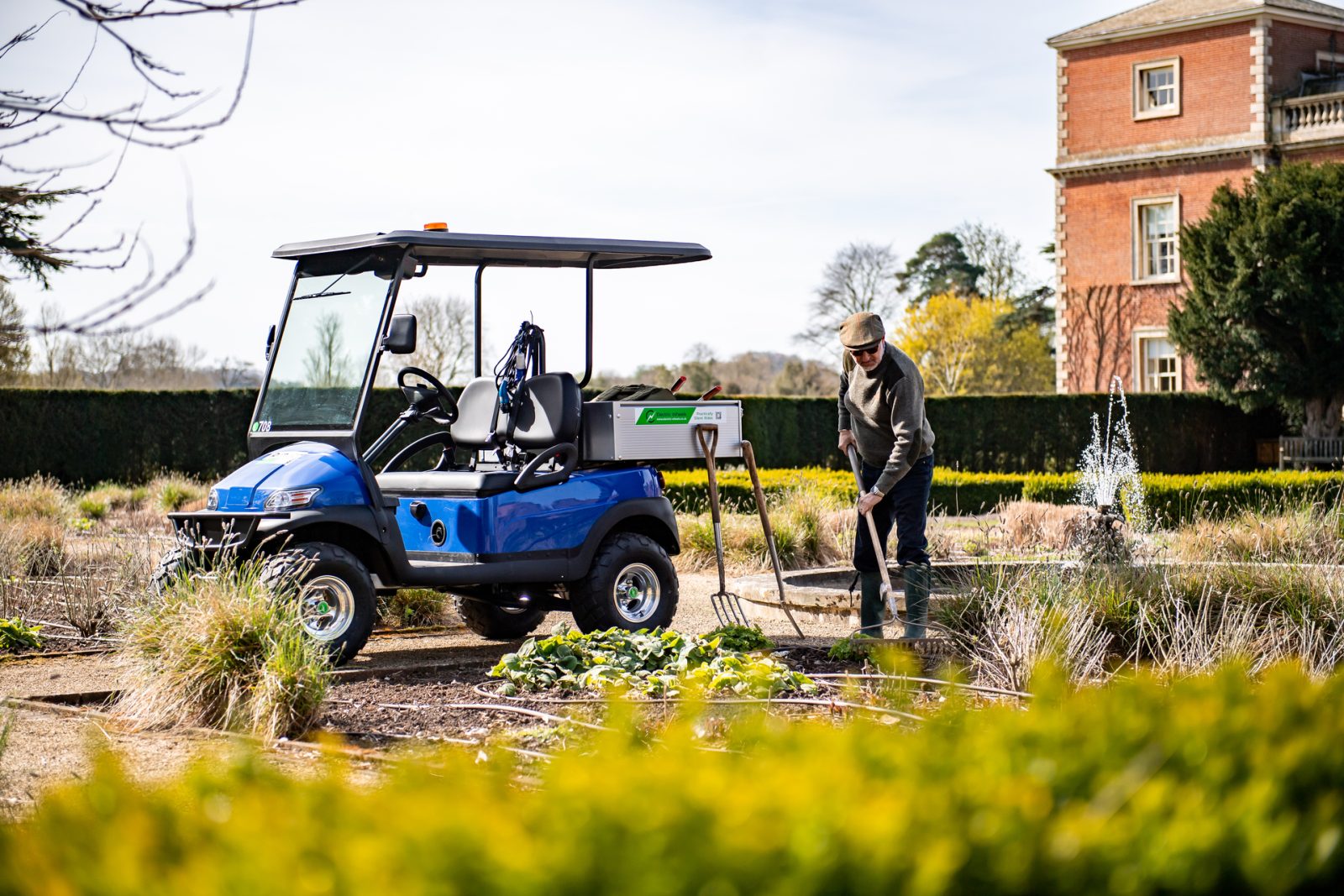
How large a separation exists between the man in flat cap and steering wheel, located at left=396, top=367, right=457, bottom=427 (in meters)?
2.12

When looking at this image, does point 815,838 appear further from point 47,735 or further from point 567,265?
point 567,265

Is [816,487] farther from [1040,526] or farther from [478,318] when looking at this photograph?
[478,318]

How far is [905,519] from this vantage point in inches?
286

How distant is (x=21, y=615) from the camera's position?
8.29 meters

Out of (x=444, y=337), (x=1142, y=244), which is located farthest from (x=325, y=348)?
(x=1142, y=244)

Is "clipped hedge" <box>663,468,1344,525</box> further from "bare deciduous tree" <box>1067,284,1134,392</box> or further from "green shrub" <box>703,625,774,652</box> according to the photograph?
"bare deciduous tree" <box>1067,284,1134,392</box>

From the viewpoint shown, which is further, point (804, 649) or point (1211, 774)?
point (804, 649)

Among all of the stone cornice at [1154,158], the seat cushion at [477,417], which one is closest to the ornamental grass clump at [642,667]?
the seat cushion at [477,417]

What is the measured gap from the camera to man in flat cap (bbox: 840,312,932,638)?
7.11 metres

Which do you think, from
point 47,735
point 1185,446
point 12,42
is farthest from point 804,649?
point 1185,446

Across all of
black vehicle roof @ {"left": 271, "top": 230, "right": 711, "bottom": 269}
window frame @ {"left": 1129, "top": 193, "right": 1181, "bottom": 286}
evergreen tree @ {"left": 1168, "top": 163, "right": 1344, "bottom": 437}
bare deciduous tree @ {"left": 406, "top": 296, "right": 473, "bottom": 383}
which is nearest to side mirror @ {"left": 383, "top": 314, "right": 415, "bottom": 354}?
black vehicle roof @ {"left": 271, "top": 230, "right": 711, "bottom": 269}

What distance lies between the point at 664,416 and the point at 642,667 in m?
2.07

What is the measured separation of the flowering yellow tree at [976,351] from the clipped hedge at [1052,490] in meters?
30.1

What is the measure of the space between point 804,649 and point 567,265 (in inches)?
106
